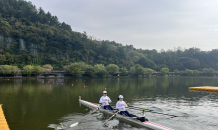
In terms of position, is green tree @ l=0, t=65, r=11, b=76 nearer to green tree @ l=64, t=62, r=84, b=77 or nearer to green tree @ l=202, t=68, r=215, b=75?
green tree @ l=64, t=62, r=84, b=77

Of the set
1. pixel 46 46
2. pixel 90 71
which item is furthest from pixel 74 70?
pixel 46 46

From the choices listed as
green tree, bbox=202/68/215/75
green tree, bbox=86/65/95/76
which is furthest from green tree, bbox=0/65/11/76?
green tree, bbox=202/68/215/75

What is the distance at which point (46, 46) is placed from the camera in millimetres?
140750

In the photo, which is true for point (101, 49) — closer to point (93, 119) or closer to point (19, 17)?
point (19, 17)

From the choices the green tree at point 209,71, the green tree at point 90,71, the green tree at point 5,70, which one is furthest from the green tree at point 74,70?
the green tree at point 209,71

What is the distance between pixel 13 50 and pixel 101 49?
3031 inches

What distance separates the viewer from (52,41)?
479ft

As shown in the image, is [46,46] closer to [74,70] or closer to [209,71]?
[74,70]

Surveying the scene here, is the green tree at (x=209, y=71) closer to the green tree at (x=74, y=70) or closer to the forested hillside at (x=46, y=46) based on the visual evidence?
the forested hillside at (x=46, y=46)

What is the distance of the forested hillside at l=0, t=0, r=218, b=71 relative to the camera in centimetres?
12326

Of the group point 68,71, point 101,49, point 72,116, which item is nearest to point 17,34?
point 68,71

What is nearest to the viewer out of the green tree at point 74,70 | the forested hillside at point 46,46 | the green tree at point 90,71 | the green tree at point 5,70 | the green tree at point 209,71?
the green tree at point 5,70

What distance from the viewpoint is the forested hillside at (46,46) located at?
123256 mm

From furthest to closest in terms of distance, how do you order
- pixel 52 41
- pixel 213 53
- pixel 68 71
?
pixel 213 53 < pixel 52 41 < pixel 68 71
